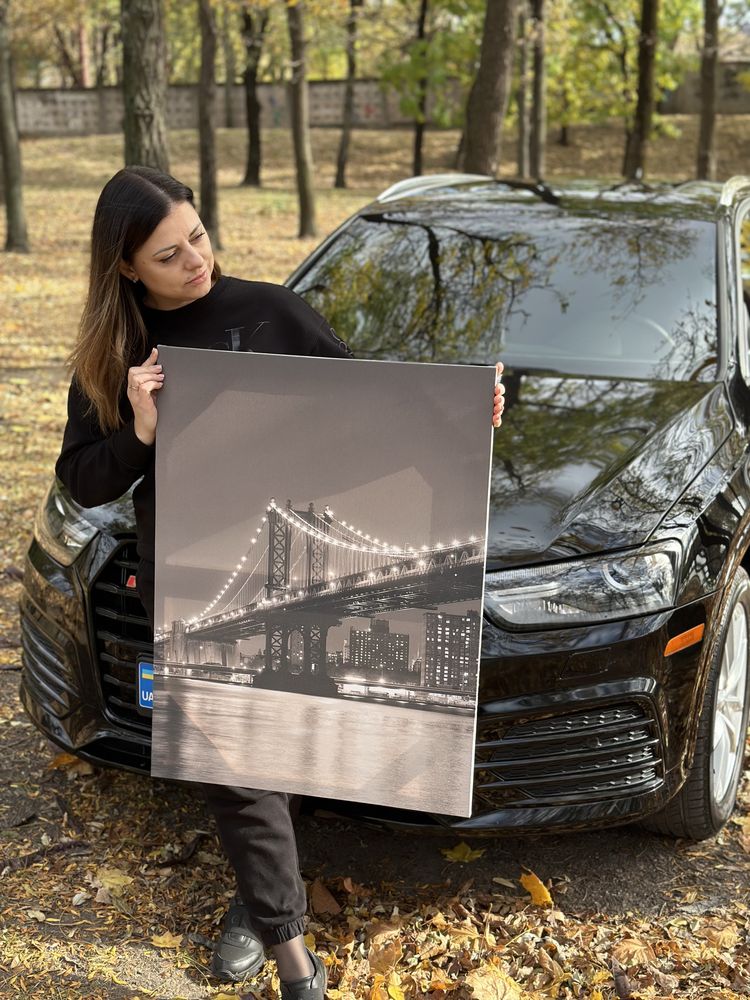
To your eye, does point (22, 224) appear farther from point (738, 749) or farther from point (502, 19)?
point (738, 749)

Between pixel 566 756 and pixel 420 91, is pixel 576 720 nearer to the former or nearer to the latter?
pixel 566 756

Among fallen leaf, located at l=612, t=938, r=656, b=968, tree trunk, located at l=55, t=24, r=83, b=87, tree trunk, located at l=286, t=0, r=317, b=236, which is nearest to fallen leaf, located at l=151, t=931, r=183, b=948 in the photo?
fallen leaf, located at l=612, t=938, r=656, b=968

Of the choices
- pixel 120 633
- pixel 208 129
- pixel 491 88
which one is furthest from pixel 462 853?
pixel 208 129

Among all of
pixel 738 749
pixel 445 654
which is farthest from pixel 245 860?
pixel 738 749

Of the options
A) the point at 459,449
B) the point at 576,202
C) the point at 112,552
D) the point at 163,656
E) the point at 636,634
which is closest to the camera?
the point at 459,449

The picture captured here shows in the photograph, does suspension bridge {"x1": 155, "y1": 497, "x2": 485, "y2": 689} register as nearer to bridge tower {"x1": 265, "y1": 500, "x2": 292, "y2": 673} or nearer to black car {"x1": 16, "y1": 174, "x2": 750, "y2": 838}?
bridge tower {"x1": 265, "y1": 500, "x2": 292, "y2": 673}

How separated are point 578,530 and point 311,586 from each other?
2.81ft

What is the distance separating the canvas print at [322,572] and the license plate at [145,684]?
50 cm

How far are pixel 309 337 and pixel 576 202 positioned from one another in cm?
249

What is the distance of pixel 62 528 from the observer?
3184 mm

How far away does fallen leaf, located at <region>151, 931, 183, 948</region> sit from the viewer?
2791 mm

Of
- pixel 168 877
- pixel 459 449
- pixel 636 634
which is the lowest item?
pixel 168 877

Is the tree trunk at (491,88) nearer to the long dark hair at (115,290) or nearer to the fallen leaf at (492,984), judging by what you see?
the long dark hair at (115,290)

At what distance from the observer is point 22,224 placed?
15984 mm
